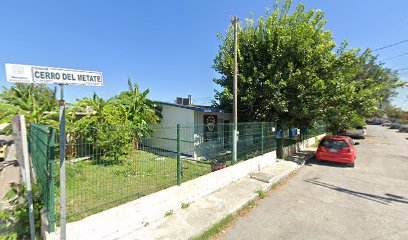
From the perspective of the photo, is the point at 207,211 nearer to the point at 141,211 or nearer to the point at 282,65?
the point at 141,211

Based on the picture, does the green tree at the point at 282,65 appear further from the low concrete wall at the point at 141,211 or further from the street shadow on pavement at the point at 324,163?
the low concrete wall at the point at 141,211

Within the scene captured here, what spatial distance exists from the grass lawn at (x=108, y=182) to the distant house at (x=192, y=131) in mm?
1202

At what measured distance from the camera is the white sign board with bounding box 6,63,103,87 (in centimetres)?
208

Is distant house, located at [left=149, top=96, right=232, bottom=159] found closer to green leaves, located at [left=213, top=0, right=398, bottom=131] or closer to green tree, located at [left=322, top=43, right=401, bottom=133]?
green leaves, located at [left=213, top=0, right=398, bottom=131]

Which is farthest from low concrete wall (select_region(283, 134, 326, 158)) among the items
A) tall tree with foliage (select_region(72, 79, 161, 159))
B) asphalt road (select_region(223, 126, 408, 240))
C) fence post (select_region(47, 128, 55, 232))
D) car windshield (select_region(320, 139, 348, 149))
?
fence post (select_region(47, 128, 55, 232))

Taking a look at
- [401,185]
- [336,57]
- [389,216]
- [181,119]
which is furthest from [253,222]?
[336,57]

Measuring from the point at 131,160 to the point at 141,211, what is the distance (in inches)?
161

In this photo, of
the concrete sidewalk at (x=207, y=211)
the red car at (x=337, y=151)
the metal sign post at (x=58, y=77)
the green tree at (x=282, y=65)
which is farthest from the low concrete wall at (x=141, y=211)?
the red car at (x=337, y=151)

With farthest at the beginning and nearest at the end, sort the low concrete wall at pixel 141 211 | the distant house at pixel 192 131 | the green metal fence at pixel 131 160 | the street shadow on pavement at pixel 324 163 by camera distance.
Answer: the street shadow on pavement at pixel 324 163 < the distant house at pixel 192 131 < the green metal fence at pixel 131 160 < the low concrete wall at pixel 141 211

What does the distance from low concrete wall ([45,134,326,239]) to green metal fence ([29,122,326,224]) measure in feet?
1.08

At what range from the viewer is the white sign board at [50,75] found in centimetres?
208

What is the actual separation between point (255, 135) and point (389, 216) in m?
4.87

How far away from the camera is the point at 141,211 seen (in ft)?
13.9

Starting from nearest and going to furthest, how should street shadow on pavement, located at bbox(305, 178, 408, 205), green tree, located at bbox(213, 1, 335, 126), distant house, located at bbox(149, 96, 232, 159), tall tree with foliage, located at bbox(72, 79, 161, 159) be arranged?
street shadow on pavement, located at bbox(305, 178, 408, 205), distant house, located at bbox(149, 96, 232, 159), tall tree with foliage, located at bbox(72, 79, 161, 159), green tree, located at bbox(213, 1, 335, 126)
